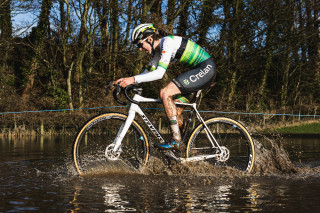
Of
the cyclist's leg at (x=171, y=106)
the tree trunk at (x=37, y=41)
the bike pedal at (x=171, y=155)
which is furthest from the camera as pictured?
the tree trunk at (x=37, y=41)

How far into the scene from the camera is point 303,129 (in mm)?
24844

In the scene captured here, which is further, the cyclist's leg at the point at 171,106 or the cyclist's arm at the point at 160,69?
the cyclist's leg at the point at 171,106

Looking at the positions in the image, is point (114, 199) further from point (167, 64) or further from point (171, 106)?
point (167, 64)

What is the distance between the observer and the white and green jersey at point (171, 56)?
22.8 feet

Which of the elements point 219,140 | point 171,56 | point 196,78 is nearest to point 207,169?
point 219,140

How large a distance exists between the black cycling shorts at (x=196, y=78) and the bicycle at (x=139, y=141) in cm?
21

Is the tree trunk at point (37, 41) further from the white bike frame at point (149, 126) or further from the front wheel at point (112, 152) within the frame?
the white bike frame at point (149, 126)

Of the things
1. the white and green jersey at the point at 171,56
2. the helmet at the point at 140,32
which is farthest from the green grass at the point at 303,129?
the helmet at the point at 140,32

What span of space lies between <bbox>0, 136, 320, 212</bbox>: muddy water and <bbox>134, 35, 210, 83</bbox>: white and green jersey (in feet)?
4.18

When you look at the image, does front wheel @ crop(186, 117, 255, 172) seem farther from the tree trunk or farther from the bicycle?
the tree trunk

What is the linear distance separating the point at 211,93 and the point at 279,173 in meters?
23.9

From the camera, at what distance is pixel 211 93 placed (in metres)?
31.7

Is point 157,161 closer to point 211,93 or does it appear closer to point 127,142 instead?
point 127,142

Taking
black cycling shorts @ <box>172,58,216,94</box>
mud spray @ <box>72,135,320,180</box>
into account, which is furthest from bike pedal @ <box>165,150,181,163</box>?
black cycling shorts @ <box>172,58,216,94</box>
